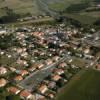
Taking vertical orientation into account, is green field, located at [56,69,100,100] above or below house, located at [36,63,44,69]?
below

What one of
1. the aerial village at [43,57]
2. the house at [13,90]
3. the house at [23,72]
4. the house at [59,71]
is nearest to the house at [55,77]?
the aerial village at [43,57]

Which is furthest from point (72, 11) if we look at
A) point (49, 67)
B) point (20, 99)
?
point (20, 99)

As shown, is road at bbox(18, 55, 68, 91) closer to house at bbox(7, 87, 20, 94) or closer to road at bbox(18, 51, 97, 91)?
→ road at bbox(18, 51, 97, 91)

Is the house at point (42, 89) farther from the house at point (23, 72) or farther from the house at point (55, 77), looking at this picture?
the house at point (23, 72)

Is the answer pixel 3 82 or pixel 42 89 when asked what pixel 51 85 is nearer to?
pixel 42 89

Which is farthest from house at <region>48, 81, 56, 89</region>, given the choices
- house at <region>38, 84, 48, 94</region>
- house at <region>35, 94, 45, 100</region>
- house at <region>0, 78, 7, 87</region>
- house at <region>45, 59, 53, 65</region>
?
house at <region>45, 59, 53, 65</region>

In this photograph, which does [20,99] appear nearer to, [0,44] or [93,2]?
[0,44]
